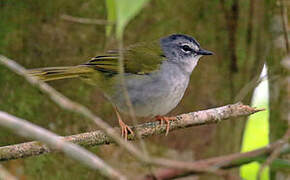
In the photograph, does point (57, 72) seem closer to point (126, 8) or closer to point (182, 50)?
point (182, 50)

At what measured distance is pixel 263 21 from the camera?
494 cm

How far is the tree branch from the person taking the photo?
2850 mm

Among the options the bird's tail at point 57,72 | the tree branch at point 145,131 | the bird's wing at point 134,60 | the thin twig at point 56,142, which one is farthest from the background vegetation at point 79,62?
the thin twig at point 56,142

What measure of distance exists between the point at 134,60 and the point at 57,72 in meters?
0.71

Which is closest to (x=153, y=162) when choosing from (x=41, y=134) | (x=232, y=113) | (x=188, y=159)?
(x=41, y=134)

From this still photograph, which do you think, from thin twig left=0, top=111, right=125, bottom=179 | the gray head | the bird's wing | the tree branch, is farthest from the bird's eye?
thin twig left=0, top=111, right=125, bottom=179

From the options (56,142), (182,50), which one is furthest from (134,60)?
(56,142)

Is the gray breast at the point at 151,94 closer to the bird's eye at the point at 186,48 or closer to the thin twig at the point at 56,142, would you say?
the bird's eye at the point at 186,48

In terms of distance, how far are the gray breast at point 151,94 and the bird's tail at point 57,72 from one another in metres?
0.33

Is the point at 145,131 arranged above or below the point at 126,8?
below

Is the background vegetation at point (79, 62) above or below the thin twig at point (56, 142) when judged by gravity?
above

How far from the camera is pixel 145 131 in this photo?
10.9 ft

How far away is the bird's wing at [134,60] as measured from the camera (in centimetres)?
380

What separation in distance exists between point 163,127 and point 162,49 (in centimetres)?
107
